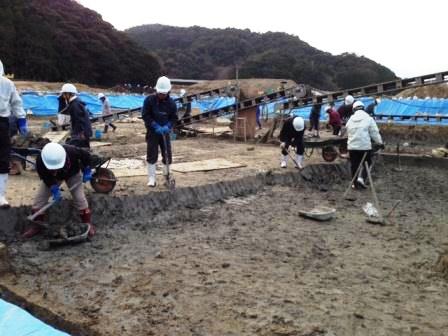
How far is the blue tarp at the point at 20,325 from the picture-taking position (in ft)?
10.4

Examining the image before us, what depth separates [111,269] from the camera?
5.21 m

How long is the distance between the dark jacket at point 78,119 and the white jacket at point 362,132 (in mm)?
5247

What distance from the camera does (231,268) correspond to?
17.5ft

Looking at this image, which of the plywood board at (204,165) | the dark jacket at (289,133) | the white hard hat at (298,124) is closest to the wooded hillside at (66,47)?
the plywood board at (204,165)

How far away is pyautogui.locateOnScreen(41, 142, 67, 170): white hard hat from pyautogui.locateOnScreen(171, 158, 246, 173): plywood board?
422cm

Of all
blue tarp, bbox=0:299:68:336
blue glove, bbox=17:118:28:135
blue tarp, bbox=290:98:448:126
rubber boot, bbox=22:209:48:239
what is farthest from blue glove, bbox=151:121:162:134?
blue tarp, bbox=290:98:448:126

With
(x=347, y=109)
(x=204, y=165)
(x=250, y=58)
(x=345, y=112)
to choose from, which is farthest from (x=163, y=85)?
(x=250, y=58)

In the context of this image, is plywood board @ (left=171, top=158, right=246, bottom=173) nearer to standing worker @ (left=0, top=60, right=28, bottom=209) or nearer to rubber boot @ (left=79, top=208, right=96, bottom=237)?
rubber boot @ (left=79, top=208, right=96, bottom=237)

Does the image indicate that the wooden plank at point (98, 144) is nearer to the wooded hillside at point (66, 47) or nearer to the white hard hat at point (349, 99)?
the white hard hat at point (349, 99)

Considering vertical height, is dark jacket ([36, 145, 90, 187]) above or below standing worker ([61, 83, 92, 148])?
below

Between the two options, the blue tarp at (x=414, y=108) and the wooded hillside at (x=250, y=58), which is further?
the wooded hillside at (x=250, y=58)

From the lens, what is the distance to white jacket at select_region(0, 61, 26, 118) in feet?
19.2

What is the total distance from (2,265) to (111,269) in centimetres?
112

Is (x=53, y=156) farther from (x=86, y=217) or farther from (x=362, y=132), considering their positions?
(x=362, y=132)
